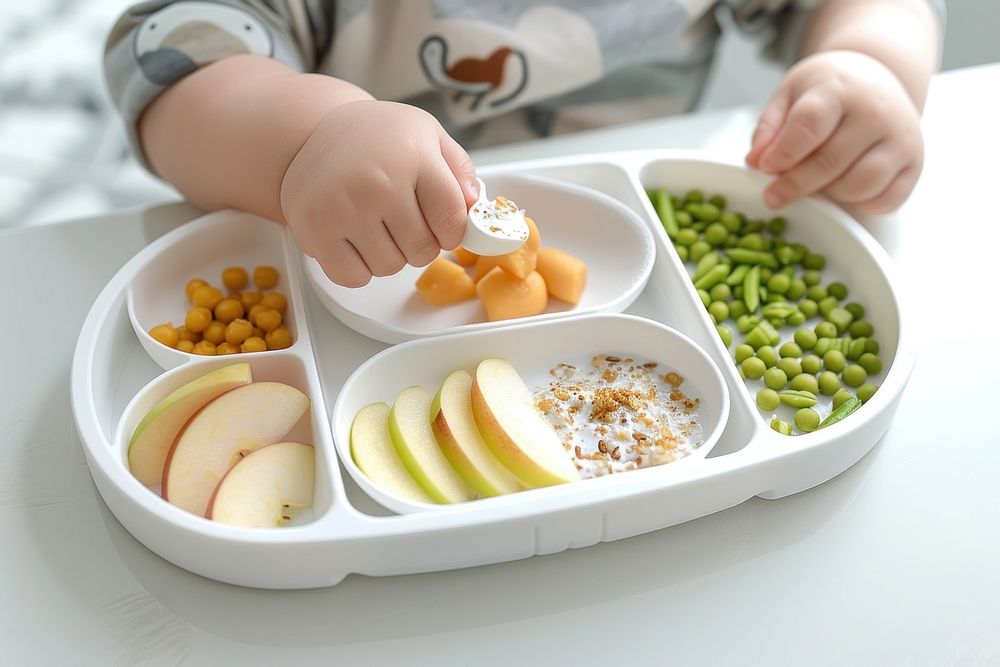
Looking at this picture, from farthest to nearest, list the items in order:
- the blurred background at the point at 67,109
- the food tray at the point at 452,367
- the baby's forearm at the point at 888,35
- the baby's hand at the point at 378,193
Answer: the blurred background at the point at 67,109 < the baby's forearm at the point at 888,35 < the baby's hand at the point at 378,193 < the food tray at the point at 452,367

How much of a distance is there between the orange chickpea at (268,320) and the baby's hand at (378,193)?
0.09m

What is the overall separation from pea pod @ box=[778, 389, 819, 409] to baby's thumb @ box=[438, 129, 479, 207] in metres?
0.30

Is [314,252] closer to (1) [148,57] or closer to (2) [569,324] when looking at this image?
(2) [569,324]

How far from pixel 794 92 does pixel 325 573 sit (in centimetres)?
65

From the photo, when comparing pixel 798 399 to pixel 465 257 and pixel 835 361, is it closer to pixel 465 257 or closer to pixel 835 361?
pixel 835 361

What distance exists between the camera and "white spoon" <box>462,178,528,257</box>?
733mm

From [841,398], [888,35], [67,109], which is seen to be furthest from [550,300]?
[67,109]

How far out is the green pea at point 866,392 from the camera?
765 millimetres

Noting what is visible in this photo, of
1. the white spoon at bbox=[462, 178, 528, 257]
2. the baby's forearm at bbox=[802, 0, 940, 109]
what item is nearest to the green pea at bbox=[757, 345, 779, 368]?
the white spoon at bbox=[462, 178, 528, 257]

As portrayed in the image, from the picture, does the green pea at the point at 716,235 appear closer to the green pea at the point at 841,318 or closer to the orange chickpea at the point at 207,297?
the green pea at the point at 841,318

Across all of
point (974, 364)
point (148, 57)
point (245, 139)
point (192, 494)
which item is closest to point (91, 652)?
Answer: point (192, 494)

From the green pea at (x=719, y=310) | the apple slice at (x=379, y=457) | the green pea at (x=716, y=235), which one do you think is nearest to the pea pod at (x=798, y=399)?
the green pea at (x=719, y=310)

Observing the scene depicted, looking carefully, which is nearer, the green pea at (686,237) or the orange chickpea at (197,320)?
the orange chickpea at (197,320)

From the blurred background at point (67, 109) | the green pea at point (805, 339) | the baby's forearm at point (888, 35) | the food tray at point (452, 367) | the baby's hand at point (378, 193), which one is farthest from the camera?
the blurred background at point (67, 109)
